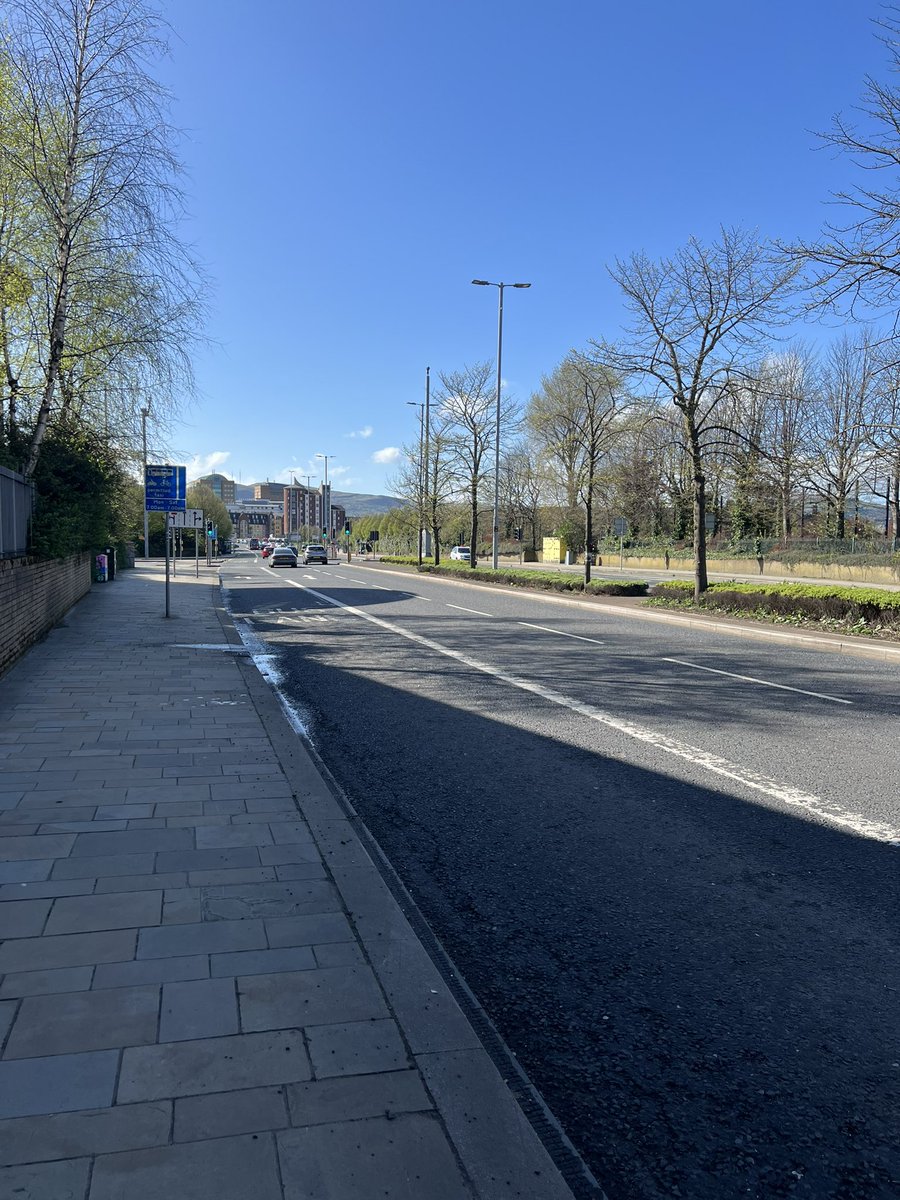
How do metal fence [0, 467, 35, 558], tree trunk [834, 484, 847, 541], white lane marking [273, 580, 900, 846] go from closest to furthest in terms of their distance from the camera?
1. white lane marking [273, 580, 900, 846]
2. metal fence [0, 467, 35, 558]
3. tree trunk [834, 484, 847, 541]

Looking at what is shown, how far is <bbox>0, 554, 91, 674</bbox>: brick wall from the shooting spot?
980 centimetres

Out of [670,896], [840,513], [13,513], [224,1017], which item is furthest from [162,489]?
[840,513]

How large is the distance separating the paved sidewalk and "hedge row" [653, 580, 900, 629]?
46.7ft

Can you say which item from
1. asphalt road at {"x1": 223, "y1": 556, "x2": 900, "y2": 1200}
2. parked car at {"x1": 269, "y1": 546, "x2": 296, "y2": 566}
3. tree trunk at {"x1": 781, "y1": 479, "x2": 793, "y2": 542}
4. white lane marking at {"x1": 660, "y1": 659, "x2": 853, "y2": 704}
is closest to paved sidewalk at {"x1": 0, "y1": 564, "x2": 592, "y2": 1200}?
asphalt road at {"x1": 223, "y1": 556, "x2": 900, "y2": 1200}

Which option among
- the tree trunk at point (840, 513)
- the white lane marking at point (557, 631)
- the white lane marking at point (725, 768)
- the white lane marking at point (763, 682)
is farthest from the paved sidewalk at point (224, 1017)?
the tree trunk at point (840, 513)

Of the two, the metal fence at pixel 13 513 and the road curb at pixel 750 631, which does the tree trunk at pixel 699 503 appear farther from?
the metal fence at pixel 13 513

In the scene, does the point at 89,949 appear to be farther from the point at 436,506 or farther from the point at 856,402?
the point at 856,402

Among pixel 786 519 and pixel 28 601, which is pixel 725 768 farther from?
pixel 786 519

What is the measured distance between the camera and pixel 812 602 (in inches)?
701

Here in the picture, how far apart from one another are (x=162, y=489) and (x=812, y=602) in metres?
14.0

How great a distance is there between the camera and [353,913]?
3.67 m

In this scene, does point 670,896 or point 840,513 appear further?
point 840,513

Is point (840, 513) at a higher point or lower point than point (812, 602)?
higher

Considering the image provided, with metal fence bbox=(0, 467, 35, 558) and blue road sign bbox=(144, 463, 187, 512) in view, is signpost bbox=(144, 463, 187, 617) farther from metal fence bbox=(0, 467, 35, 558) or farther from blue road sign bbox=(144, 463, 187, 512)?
metal fence bbox=(0, 467, 35, 558)
